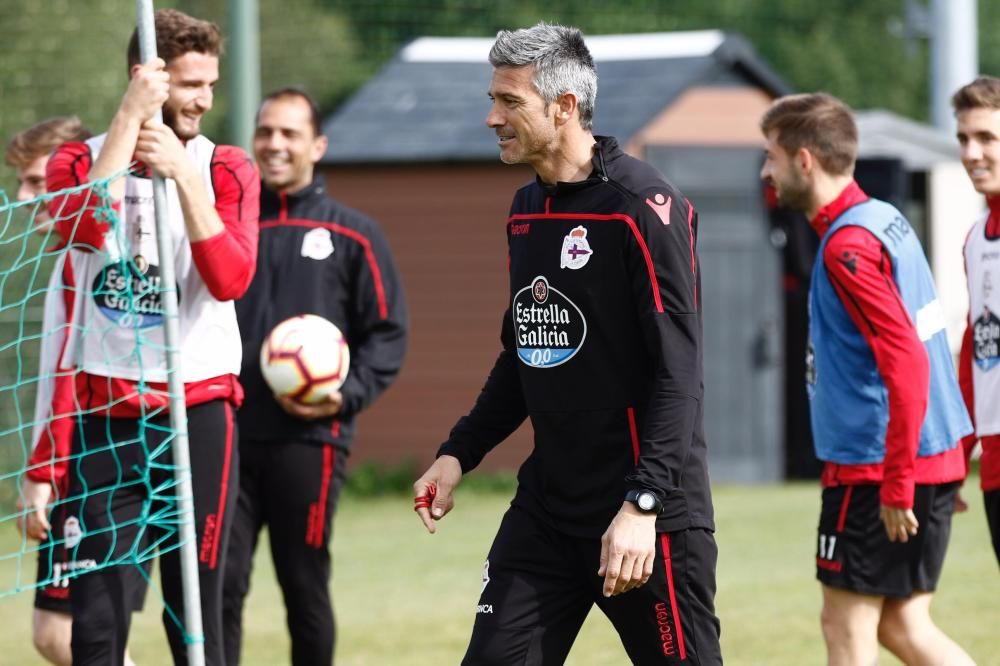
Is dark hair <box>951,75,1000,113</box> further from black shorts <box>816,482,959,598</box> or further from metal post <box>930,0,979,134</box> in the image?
metal post <box>930,0,979,134</box>

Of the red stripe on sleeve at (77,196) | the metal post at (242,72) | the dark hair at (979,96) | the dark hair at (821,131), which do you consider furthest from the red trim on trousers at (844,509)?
the metal post at (242,72)

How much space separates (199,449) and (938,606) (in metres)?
5.01

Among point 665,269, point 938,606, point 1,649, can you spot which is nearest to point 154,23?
point 665,269

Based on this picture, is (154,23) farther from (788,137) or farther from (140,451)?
(788,137)

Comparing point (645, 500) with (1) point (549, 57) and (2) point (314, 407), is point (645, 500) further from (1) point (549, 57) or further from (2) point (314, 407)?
(2) point (314, 407)

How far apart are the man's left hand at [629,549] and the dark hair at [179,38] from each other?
2042 millimetres

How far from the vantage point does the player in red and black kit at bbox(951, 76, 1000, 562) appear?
582cm

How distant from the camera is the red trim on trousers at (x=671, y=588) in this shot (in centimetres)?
430

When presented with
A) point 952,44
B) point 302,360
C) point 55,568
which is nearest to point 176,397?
point 55,568

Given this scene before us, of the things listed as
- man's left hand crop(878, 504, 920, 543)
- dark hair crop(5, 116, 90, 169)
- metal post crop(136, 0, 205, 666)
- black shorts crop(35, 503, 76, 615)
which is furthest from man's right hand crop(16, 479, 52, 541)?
man's left hand crop(878, 504, 920, 543)

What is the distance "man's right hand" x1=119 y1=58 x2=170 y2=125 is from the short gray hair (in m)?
0.96

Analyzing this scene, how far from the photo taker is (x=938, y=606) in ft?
29.1

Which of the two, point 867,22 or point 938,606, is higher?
point 867,22

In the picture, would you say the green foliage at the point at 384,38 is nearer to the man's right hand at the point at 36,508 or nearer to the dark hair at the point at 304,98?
the dark hair at the point at 304,98
